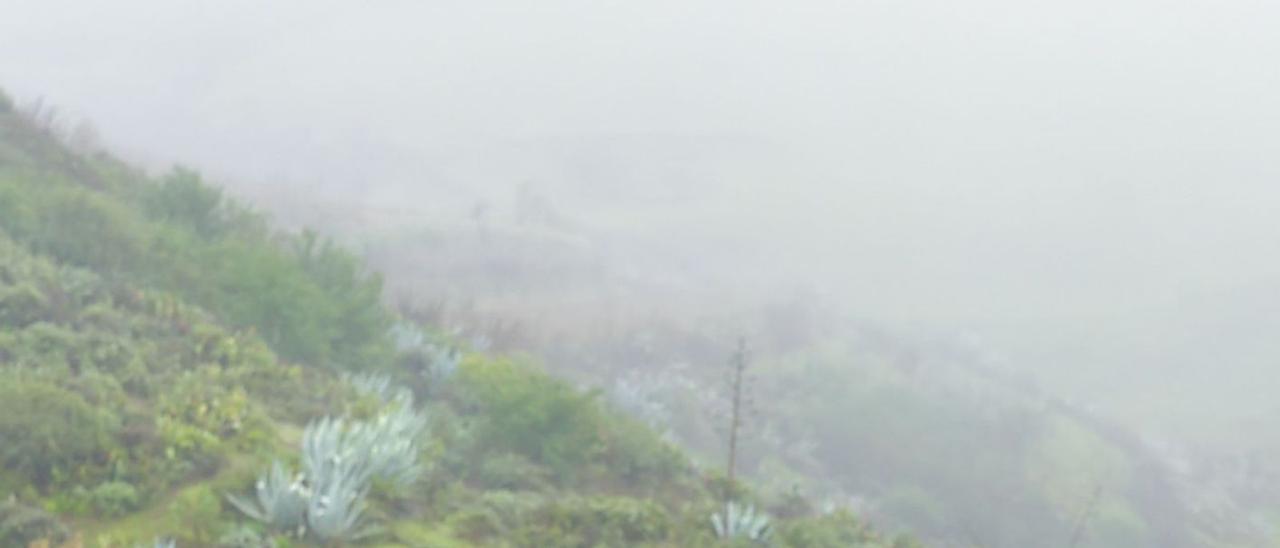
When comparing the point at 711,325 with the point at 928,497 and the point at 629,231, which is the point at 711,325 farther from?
the point at 629,231

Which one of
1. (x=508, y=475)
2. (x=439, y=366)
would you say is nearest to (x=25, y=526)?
(x=508, y=475)

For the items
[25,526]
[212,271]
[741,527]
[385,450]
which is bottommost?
[25,526]

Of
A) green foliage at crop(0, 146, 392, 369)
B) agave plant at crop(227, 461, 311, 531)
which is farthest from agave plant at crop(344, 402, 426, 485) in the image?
green foliage at crop(0, 146, 392, 369)

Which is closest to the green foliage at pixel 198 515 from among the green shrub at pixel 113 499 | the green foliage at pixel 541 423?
the green shrub at pixel 113 499

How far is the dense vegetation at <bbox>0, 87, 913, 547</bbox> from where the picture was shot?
7.50 metres

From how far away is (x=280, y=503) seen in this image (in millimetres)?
7379

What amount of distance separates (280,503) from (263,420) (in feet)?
6.72

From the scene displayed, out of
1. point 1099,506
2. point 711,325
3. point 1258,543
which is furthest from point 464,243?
point 1258,543

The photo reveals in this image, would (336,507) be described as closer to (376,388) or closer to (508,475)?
(508,475)

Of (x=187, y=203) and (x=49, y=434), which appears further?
(x=187, y=203)

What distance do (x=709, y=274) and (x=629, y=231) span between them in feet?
53.2

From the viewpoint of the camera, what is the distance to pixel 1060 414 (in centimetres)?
5556

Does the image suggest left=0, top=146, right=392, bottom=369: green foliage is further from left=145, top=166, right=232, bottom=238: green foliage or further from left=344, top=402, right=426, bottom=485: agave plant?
left=344, top=402, right=426, bottom=485: agave plant

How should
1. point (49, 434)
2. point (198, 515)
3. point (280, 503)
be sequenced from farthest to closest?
point (49, 434), point (280, 503), point (198, 515)
